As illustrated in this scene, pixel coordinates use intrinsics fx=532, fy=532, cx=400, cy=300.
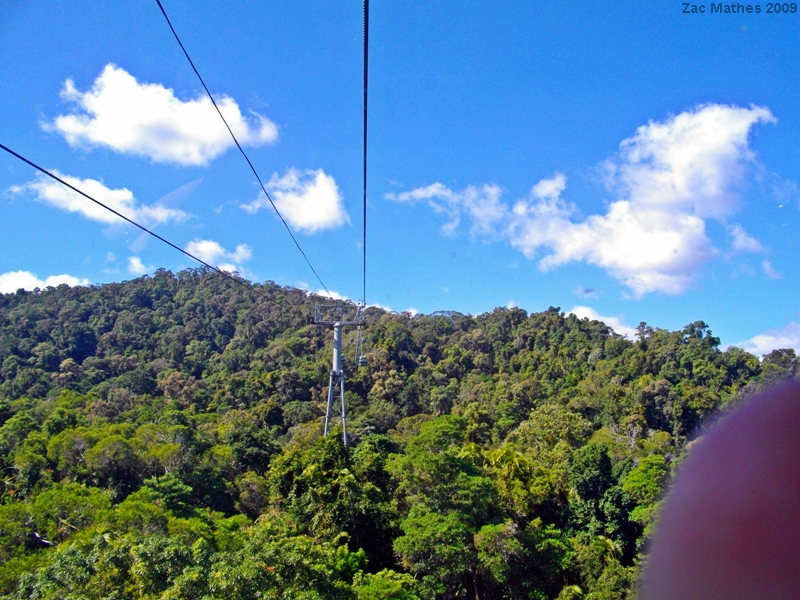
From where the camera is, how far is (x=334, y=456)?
15.8 meters

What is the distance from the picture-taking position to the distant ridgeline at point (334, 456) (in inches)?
400

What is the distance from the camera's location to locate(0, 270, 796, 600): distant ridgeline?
10172 mm

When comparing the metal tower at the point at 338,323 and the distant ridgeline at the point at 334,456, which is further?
the metal tower at the point at 338,323

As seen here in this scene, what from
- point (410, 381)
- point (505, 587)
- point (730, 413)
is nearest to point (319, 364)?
point (410, 381)

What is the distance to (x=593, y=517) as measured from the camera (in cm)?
1683

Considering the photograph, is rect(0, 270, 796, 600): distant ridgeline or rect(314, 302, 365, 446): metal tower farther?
rect(314, 302, 365, 446): metal tower

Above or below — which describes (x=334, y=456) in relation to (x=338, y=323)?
below

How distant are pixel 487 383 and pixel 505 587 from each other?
3008cm

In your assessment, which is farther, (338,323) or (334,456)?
(338,323)

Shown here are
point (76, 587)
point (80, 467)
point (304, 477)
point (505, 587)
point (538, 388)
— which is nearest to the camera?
point (76, 587)

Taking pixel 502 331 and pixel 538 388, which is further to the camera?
pixel 502 331

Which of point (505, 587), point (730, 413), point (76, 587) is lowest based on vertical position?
point (505, 587)

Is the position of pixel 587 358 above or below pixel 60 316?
below

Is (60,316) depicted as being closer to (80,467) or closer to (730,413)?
(80,467)
